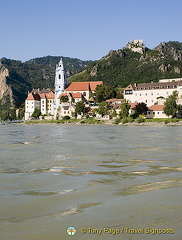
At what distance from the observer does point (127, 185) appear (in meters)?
9.31

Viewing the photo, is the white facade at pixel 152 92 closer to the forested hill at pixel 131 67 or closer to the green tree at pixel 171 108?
the green tree at pixel 171 108

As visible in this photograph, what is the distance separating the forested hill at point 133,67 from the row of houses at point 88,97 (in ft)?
80.1

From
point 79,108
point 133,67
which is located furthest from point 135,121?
point 133,67

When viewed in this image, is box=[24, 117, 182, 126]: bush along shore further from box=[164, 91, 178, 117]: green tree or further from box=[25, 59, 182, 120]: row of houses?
box=[25, 59, 182, 120]: row of houses

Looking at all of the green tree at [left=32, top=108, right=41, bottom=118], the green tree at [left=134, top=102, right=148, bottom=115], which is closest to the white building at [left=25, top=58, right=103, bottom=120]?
the green tree at [left=32, top=108, right=41, bottom=118]

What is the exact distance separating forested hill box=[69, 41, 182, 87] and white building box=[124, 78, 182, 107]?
32.0 m

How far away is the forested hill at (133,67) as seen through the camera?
12925cm

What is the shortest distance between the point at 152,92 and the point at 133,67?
2593 inches

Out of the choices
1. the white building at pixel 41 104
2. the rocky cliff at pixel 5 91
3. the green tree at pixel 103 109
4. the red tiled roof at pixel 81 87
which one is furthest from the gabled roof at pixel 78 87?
the rocky cliff at pixel 5 91

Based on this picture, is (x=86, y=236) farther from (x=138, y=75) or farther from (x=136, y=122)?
(x=138, y=75)

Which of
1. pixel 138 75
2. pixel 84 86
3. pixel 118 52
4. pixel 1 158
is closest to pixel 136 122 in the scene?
pixel 84 86

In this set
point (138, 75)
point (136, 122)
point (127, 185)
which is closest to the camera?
point (127, 185)

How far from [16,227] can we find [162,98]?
74.8 m

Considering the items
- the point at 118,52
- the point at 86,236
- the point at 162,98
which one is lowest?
the point at 86,236
